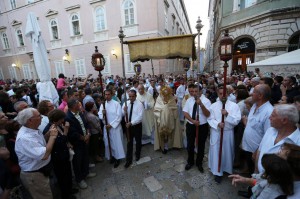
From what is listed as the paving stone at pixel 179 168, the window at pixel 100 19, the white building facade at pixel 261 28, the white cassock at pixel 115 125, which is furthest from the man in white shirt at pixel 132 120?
the window at pixel 100 19

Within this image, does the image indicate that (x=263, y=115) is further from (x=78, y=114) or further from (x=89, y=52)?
(x=89, y=52)

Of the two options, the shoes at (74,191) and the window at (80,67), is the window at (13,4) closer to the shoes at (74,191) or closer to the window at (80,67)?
the window at (80,67)

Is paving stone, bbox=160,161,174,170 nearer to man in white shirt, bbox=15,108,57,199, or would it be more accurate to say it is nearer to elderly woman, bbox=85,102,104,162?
elderly woman, bbox=85,102,104,162

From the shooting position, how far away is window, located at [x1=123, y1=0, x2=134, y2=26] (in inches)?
553

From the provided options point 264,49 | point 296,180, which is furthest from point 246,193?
point 264,49

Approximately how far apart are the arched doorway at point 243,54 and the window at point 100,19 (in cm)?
1242

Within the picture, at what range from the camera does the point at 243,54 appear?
15375mm

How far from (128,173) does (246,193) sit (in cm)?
243

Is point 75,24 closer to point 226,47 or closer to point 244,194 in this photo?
point 226,47

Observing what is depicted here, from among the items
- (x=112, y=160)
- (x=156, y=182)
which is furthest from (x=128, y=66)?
(x=156, y=182)

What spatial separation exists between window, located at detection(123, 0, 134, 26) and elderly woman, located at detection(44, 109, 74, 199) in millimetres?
13302

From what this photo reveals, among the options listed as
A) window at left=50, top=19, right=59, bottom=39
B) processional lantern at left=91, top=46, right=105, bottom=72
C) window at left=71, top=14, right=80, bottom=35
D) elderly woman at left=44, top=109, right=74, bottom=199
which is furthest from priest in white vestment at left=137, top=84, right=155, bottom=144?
window at left=50, top=19, right=59, bottom=39

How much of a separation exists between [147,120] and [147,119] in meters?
0.03

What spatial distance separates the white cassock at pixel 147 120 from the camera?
523 centimetres
